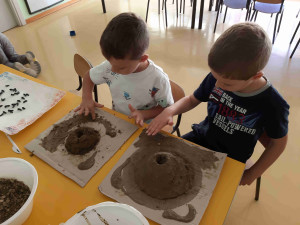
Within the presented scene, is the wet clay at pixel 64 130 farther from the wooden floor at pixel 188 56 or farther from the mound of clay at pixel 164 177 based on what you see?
the wooden floor at pixel 188 56

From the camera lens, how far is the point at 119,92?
1190 millimetres

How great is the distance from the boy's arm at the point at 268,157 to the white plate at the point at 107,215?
69cm

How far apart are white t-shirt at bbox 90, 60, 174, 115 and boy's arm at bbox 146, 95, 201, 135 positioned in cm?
8

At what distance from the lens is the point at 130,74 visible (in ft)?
3.60

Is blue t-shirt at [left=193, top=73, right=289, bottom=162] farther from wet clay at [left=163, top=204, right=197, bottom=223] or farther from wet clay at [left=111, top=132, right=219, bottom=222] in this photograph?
wet clay at [left=163, top=204, right=197, bottom=223]

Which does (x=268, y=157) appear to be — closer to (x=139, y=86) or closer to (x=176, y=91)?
(x=176, y=91)

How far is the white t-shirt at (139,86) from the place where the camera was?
110 cm

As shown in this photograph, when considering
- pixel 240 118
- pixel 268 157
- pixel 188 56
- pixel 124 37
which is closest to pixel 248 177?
pixel 268 157

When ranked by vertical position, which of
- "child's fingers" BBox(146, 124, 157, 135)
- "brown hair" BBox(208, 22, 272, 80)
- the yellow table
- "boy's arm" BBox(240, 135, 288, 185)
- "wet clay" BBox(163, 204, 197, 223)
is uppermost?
"brown hair" BBox(208, 22, 272, 80)

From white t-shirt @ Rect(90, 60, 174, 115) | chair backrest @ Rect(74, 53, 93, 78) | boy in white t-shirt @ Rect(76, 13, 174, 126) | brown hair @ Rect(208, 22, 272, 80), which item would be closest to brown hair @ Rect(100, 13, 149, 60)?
boy in white t-shirt @ Rect(76, 13, 174, 126)

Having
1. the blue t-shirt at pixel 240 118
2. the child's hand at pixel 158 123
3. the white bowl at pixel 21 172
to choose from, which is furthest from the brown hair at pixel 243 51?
the white bowl at pixel 21 172

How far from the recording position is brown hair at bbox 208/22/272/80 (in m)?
0.70

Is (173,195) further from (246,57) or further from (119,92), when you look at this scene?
(119,92)

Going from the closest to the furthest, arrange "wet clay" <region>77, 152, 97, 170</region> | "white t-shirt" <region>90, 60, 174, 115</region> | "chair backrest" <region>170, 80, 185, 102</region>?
"wet clay" <region>77, 152, 97, 170</region>
"white t-shirt" <region>90, 60, 174, 115</region>
"chair backrest" <region>170, 80, 185, 102</region>
